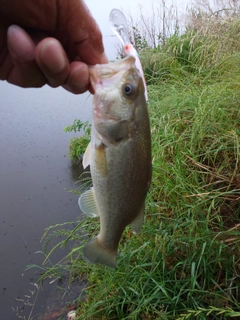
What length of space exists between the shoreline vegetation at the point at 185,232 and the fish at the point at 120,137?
662 mm

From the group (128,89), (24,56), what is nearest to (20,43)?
(24,56)

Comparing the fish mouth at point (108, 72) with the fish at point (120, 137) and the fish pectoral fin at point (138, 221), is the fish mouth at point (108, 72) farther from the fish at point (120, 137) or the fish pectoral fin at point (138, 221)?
the fish pectoral fin at point (138, 221)

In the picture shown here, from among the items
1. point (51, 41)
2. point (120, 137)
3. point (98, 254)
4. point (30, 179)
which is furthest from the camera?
point (30, 179)

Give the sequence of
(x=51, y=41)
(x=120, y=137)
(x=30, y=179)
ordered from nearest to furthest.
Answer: (x=51, y=41) < (x=120, y=137) < (x=30, y=179)

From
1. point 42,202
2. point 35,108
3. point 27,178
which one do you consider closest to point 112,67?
point 42,202

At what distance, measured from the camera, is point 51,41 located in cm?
129

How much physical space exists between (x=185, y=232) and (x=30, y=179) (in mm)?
3242

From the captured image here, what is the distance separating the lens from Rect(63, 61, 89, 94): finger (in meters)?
1.44

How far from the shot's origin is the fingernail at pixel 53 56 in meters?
1.28

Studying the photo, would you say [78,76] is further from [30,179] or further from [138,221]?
[30,179]

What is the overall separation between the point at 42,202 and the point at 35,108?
332cm

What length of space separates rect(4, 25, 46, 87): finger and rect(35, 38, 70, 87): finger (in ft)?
0.16

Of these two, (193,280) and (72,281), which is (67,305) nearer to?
(72,281)

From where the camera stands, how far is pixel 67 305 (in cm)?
297
